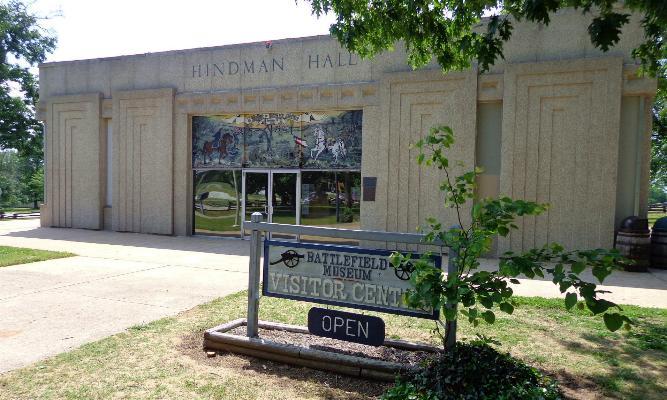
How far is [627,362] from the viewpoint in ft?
15.7

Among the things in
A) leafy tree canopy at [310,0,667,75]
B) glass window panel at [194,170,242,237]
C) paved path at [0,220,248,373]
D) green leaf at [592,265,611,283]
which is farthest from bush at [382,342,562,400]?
glass window panel at [194,170,242,237]

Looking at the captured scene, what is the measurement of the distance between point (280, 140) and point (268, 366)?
33.5ft

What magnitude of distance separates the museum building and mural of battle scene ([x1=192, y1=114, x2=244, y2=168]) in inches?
1.7

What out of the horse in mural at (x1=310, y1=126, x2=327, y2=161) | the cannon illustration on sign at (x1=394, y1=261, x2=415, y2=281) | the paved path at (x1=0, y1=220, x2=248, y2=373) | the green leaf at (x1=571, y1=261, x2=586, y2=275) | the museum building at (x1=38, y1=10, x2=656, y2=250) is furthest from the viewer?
the horse in mural at (x1=310, y1=126, x2=327, y2=161)

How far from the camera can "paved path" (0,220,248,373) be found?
549 centimetres

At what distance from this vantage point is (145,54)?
15.8 meters

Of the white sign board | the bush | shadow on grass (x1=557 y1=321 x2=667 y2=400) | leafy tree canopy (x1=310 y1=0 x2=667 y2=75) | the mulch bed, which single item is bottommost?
shadow on grass (x1=557 y1=321 x2=667 y2=400)

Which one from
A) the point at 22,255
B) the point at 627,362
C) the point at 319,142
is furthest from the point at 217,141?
the point at 627,362

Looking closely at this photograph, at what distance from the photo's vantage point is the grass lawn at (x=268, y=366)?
13.3 ft

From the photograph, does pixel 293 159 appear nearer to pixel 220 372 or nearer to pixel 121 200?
pixel 121 200

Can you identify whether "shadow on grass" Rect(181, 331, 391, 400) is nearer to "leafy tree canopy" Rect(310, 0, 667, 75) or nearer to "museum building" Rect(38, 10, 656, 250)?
"leafy tree canopy" Rect(310, 0, 667, 75)

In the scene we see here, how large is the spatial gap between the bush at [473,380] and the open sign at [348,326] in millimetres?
676

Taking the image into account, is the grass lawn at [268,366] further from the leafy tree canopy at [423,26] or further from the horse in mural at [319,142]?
the horse in mural at [319,142]

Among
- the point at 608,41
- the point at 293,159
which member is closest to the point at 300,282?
the point at 608,41
